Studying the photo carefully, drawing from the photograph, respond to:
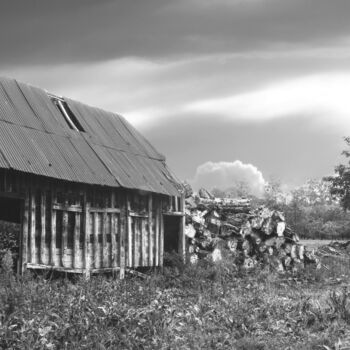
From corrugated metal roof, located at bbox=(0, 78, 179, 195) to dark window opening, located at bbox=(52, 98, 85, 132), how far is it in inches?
4.3

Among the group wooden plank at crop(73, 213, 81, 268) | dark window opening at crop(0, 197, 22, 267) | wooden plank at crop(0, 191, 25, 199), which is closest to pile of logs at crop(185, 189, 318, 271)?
wooden plank at crop(73, 213, 81, 268)

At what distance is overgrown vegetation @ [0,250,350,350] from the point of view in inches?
285

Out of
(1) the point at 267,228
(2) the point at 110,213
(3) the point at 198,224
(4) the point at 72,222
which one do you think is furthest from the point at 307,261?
(4) the point at 72,222

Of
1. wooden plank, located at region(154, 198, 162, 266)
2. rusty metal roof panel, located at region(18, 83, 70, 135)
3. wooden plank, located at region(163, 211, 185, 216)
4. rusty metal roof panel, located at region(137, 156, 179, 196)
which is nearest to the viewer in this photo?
rusty metal roof panel, located at region(18, 83, 70, 135)

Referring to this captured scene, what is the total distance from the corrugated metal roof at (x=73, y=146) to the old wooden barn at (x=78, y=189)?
0.11ft

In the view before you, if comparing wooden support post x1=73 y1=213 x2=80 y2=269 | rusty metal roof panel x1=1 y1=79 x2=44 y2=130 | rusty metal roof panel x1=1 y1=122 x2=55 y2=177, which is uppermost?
rusty metal roof panel x1=1 y1=79 x2=44 y2=130

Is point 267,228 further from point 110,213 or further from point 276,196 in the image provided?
point 276,196

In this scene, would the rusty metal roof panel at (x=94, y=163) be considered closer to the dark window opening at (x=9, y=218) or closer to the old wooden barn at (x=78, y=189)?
the old wooden barn at (x=78, y=189)

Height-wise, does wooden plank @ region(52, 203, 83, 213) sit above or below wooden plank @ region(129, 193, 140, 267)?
above

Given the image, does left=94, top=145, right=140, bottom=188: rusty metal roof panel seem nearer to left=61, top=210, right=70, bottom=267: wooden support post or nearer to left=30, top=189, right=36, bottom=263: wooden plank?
left=61, top=210, right=70, bottom=267: wooden support post

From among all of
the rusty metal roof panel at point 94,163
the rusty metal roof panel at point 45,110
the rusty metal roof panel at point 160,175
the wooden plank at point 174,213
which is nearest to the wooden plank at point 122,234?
the rusty metal roof panel at point 94,163

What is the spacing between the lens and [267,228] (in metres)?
19.5

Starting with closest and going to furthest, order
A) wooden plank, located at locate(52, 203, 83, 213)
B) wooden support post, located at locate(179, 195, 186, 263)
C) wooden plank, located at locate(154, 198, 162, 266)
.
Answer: wooden plank, located at locate(52, 203, 83, 213) < wooden plank, located at locate(154, 198, 162, 266) < wooden support post, located at locate(179, 195, 186, 263)

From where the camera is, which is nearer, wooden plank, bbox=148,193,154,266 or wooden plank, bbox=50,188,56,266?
wooden plank, bbox=50,188,56,266
